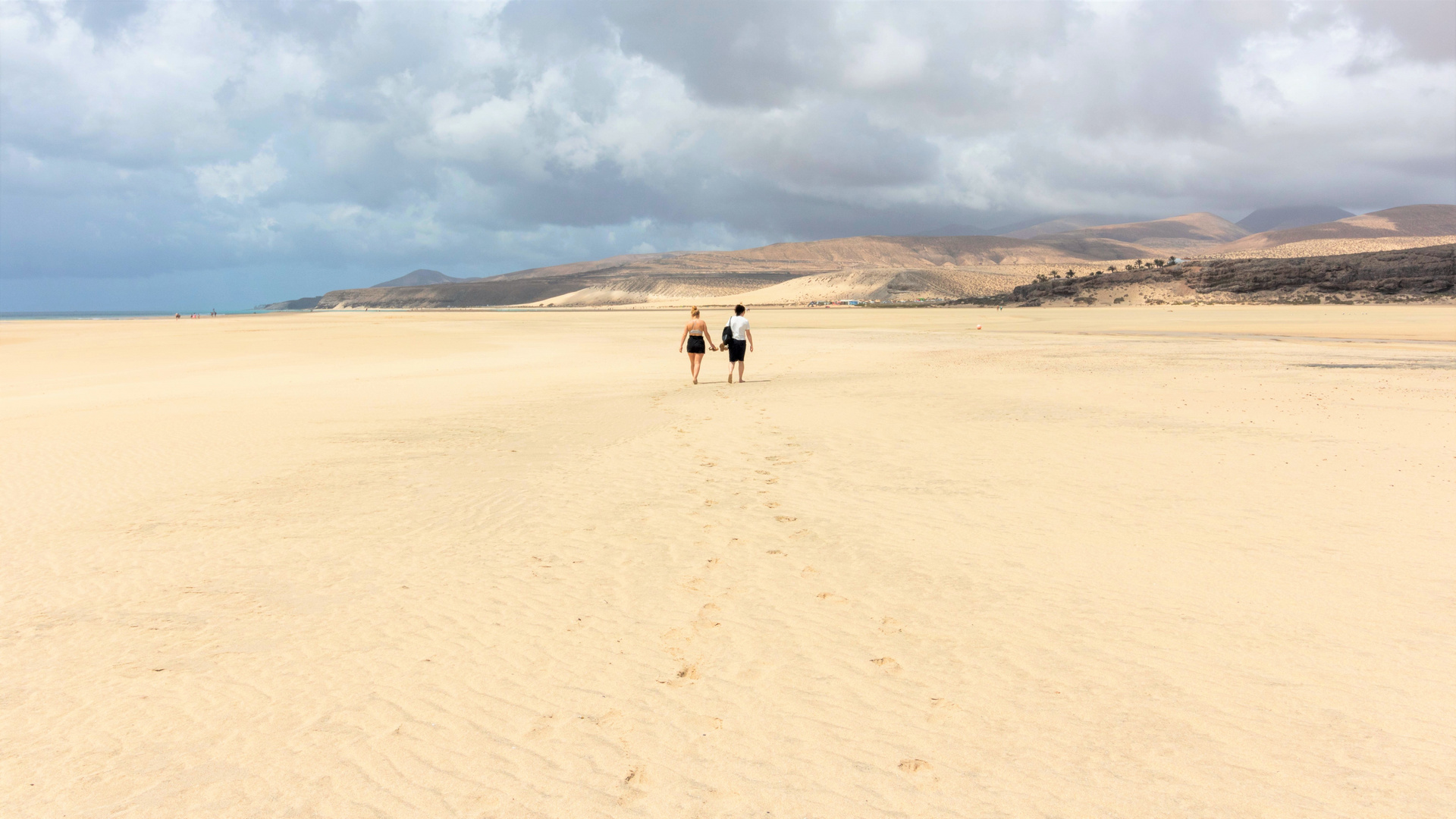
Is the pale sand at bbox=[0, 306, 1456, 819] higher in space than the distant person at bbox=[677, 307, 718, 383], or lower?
lower

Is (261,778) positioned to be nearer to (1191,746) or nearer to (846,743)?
(846,743)

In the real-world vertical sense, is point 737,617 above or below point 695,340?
below

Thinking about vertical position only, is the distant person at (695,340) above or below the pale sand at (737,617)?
above

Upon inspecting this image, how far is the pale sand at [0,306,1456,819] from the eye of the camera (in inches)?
140

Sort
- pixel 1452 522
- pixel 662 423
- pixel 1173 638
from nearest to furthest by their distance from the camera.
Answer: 1. pixel 1173 638
2. pixel 1452 522
3. pixel 662 423

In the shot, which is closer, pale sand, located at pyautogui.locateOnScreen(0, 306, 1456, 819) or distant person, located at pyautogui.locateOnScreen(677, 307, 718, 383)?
pale sand, located at pyautogui.locateOnScreen(0, 306, 1456, 819)

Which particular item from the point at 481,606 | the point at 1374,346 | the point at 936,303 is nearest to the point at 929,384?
the point at 481,606

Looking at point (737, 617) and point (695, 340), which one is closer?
point (737, 617)

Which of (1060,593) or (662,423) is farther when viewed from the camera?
(662,423)

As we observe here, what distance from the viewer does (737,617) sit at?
5254 millimetres

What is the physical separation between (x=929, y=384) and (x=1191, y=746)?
14035 mm

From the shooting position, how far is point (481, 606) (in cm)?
549

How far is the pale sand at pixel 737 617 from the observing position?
355cm

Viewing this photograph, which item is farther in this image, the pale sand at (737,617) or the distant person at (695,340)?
the distant person at (695,340)
